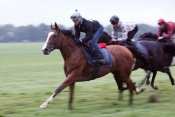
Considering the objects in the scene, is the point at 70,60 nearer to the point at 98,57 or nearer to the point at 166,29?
the point at 98,57

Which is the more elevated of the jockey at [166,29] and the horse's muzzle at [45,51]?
the horse's muzzle at [45,51]

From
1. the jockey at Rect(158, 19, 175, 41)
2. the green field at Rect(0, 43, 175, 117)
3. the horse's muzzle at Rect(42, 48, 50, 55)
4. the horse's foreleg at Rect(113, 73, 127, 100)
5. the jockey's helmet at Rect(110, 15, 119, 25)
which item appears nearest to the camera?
the green field at Rect(0, 43, 175, 117)

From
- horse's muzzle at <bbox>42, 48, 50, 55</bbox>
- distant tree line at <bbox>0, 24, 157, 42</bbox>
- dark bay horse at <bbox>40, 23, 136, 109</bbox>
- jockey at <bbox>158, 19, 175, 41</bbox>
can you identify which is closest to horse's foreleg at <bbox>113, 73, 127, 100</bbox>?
dark bay horse at <bbox>40, 23, 136, 109</bbox>

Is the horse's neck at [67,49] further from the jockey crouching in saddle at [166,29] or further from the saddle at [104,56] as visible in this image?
the jockey crouching in saddle at [166,29]

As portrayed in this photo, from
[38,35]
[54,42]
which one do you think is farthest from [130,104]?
Answer: [38,35]

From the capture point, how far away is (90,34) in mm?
13562

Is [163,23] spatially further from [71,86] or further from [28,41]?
[28,41]

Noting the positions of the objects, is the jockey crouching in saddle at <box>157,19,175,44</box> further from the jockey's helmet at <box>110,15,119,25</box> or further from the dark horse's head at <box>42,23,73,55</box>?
the dark horse's head at <box>42,23,73,55</box>

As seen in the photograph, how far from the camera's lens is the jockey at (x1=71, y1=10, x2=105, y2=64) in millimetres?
13352

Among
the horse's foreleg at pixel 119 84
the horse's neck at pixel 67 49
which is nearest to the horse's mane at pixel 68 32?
the horse's neck at pixel 67 49

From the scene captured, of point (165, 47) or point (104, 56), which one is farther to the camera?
point (165, 47)

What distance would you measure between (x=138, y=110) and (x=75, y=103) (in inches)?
90.1

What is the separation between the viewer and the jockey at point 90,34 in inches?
526

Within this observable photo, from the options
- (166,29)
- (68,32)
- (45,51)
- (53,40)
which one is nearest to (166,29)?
(166,29)
